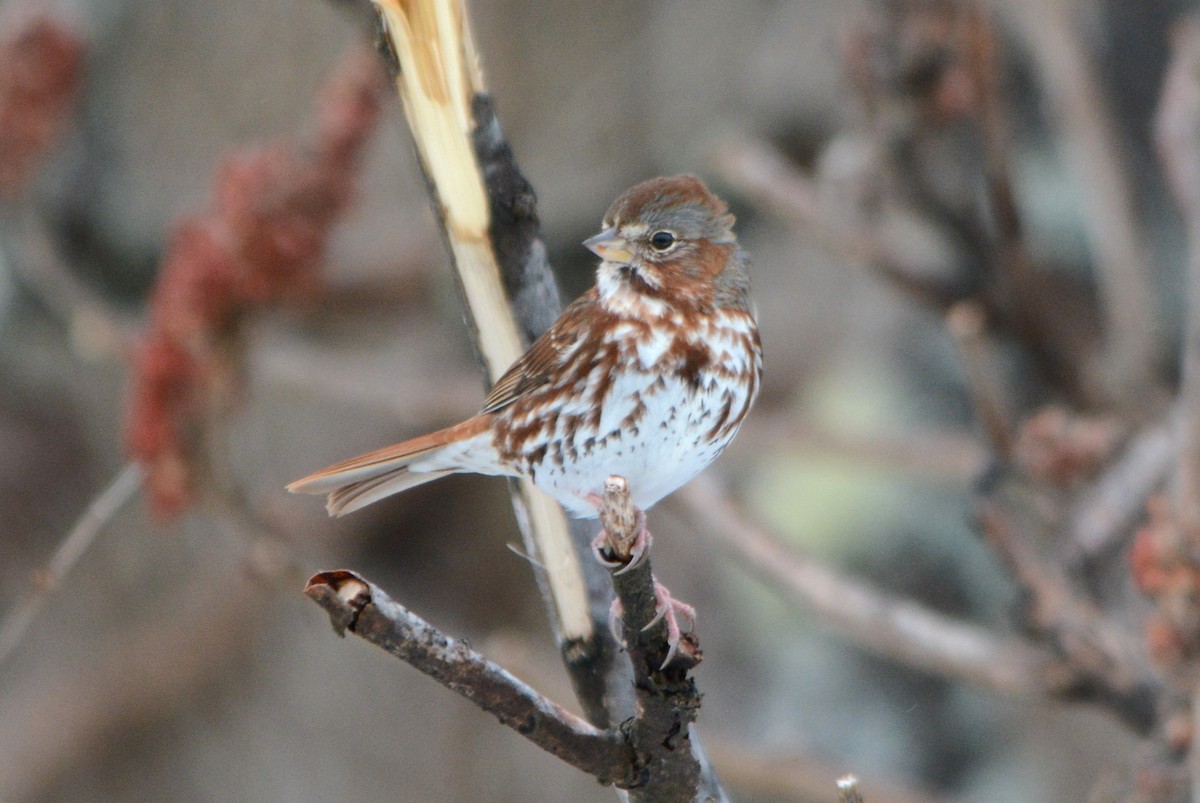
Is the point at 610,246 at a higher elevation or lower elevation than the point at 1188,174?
lower

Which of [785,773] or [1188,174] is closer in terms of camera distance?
[1188,174]

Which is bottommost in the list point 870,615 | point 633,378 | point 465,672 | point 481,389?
point 465,672

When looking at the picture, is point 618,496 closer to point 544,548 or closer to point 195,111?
point 544,548

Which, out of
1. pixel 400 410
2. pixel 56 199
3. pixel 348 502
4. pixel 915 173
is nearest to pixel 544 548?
pixel 348 502

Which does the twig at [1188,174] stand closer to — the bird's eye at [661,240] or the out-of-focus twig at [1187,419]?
the out-of-focus twig at [1187,419]

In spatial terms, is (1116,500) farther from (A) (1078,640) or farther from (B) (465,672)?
(B) (465,672)

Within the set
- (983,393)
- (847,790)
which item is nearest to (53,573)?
(847,790)

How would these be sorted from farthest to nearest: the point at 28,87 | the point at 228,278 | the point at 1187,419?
the point at 28,87, the point at 228,278, the point at 1187,419

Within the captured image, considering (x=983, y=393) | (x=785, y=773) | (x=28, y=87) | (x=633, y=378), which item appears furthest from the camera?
(x=28, y=87)
